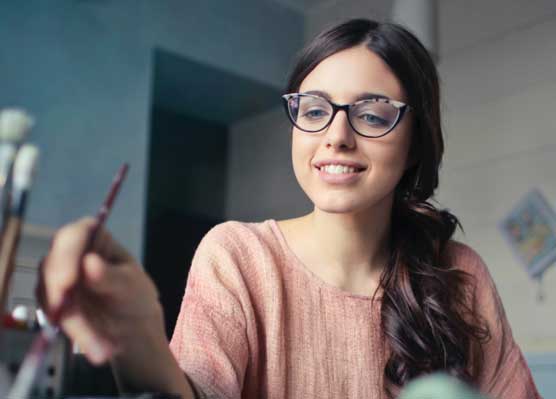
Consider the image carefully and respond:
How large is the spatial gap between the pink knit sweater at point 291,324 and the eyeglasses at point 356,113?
0.78 ft

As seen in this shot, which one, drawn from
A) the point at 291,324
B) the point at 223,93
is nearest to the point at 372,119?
the point at 291,324

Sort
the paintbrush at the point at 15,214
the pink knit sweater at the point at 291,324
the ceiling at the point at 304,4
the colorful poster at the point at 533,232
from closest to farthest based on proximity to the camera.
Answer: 1. the paintbrush at the point at 15,214
2. the pink knit sweater at the point at 291,324
3. the colorful poster at the point at 533,232
4. the ceiling at the point at 304,4

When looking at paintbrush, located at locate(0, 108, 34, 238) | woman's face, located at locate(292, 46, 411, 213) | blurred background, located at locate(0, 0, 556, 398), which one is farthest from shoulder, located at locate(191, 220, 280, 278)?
blurred background, located at locate(0, 0, 556, 398)

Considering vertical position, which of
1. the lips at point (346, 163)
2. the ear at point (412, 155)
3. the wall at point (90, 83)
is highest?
the wall at point (90, 83)

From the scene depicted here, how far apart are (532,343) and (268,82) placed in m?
2.13

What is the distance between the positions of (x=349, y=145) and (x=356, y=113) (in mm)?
51

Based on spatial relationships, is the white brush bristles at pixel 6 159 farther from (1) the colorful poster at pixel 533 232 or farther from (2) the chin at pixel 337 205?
(1) the colorful poster at pixel 533 232

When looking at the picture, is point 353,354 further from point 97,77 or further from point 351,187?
point 97,77

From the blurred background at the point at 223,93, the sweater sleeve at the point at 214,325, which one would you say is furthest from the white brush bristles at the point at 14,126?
the blurred background at the point at 223,93

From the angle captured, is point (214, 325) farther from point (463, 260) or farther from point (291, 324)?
point (463, 260)

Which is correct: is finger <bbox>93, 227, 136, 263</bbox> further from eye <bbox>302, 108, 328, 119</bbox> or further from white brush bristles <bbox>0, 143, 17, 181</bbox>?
eye <bbox>302, 108, 328, 119</bbox>

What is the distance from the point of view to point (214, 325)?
3.21ft

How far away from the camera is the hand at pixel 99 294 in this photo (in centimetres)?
50

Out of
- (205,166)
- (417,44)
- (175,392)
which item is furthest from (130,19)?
(175,392)
